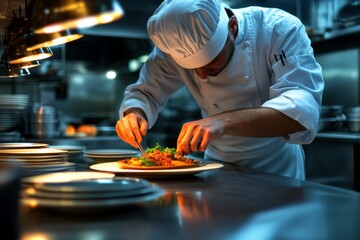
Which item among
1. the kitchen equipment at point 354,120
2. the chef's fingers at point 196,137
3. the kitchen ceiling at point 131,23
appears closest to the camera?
the chef's fingers at point 196,137

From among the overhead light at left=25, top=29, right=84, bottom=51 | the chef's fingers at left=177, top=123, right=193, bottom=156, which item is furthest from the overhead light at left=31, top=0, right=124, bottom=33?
the chef's fingers at left=177, top=123, right=193, bottom=156

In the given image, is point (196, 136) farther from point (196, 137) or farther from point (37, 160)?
point (37, 160)

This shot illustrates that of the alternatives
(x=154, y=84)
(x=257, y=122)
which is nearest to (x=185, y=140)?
(x=257, y=122)

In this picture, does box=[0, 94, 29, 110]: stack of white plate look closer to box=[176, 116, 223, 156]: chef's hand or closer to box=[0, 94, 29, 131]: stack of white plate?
box=[0, 94, 29, 131]: stack of white plate

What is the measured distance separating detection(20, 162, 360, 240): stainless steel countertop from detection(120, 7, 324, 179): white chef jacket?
20.4 inches

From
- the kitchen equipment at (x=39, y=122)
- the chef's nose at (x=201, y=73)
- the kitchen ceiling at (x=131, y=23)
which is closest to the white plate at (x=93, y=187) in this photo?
the chef's nose at (x=201, y=73)

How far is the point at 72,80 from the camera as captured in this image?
23.1ft

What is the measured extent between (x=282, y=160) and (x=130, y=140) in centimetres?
72

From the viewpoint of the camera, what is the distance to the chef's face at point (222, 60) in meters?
1.81

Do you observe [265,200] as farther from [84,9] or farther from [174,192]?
[84,9]

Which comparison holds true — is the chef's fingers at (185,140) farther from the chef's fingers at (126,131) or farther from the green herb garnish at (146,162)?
the chef's fingers at (126,131)

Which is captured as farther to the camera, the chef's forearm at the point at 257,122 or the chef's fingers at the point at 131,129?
the chef's fingers at the point at 131,129

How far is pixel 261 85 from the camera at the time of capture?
193 centimetres

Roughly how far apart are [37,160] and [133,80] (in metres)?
5.91
